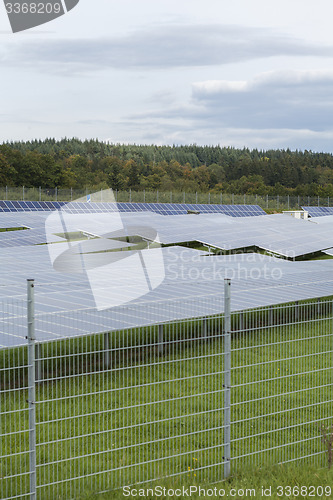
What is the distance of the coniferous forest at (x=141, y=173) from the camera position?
68.2 metres

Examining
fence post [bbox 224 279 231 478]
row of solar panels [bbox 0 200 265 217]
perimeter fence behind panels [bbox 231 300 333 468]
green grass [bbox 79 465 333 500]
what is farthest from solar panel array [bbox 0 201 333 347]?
row of solar panels [bbox 0 200 265 217]

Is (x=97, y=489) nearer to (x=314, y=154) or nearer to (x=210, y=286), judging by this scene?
(x=210, y=286)

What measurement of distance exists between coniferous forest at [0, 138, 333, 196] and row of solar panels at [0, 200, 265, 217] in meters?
18.6

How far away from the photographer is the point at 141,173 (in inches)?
3656

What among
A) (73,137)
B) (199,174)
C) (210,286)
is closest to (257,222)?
(210,286)

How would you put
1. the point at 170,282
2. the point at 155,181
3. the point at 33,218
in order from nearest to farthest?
the point at 170,282
the point at 33,218
the point at 155,181

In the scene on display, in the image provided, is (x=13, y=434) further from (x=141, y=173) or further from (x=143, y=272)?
(x=141, y=173)

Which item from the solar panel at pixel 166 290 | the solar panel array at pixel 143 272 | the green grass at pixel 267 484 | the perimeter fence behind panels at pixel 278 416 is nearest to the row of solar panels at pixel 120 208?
the solar panel array at pixel 143 272

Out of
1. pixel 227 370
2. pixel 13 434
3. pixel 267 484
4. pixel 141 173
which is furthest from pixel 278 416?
pixel 141 173

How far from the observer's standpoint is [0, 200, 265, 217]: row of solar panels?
1737 inches

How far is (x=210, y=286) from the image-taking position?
14.1m

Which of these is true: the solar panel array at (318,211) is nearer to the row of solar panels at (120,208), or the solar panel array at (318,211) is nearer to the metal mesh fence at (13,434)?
the row of solar panels at (120,208)

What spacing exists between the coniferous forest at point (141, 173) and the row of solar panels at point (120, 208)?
1860 cm

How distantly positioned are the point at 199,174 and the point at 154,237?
75720 mm
